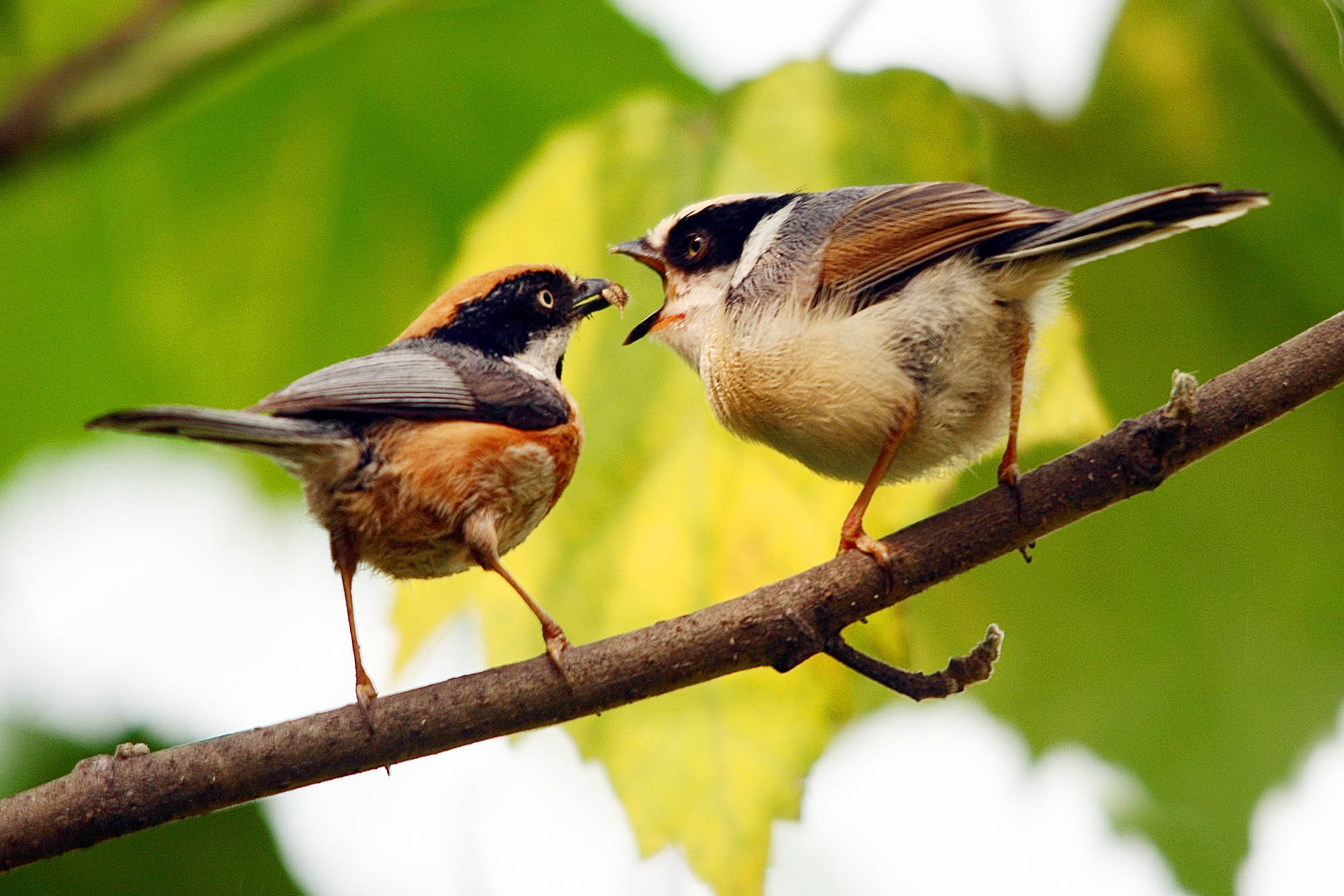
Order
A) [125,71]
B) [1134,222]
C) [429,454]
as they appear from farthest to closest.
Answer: [125,71], [429,454], [1134,222]

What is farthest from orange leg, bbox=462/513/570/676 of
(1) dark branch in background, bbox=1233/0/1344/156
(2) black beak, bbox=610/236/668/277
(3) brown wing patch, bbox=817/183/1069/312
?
(1) dark branch in background, bbox=1233/0/1344/156

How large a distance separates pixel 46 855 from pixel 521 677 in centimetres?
79

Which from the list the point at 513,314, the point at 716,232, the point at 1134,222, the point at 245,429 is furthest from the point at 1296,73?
the point at 245,429

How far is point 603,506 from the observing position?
2375mm

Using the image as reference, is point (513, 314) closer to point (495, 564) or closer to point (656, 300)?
point (656, 300)

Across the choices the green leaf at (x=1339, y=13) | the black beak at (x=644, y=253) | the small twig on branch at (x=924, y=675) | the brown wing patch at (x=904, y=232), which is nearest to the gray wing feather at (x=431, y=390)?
the black beak at (x=644, y=253)

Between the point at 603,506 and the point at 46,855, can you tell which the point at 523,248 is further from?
the point at 46,855

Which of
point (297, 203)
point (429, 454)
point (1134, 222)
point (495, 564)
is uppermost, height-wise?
point (297, 203)

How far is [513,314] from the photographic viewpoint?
264cm

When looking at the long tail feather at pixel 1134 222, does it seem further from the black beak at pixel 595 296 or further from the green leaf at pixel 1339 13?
the black beak at pixel 595 296

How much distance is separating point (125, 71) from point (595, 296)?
0.99 metres

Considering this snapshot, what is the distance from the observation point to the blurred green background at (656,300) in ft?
7.56

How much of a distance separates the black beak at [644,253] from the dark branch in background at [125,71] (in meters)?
0.73

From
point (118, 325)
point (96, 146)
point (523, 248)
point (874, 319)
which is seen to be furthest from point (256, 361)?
point (874, 319)
